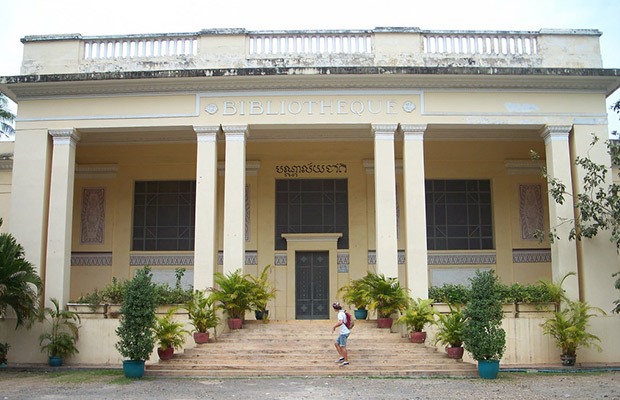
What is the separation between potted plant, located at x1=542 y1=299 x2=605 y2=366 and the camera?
13.7 metres

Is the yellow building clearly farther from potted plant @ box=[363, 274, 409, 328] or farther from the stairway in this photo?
the stairway

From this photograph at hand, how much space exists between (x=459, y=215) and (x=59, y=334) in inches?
451

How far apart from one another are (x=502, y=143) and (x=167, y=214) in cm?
1028

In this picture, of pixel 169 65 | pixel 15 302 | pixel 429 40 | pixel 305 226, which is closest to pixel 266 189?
pixel 305 226

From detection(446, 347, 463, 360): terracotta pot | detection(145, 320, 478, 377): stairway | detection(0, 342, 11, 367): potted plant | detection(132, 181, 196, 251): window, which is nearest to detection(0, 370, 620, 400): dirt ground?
detection(145, 320, 478, 377): stairway

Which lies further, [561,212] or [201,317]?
[561,212]

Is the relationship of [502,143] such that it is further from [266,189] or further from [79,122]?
[79,122]

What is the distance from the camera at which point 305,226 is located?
61.3ft

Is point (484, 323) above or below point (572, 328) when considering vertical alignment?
above

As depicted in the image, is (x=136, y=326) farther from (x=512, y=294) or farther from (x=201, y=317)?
(x=512, y=294)

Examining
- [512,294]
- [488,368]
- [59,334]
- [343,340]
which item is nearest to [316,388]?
[343,340]

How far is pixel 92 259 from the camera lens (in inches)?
735

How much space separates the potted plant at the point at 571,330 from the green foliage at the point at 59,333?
10.8m

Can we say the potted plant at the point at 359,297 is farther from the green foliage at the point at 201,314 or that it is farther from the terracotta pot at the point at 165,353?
the terracotta pot at the point at 165,353
